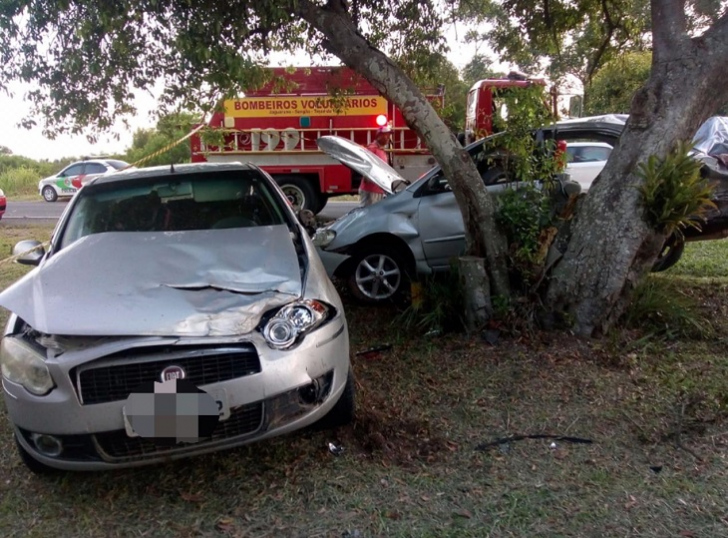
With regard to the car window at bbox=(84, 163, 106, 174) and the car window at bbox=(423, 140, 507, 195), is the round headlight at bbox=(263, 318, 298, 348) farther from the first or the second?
the car window at bbox=(84, 163, 106, 174)

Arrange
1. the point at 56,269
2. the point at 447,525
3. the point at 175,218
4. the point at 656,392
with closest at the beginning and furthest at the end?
the point at 447,525, the point at 56,269, the point at 656,392, the point at 175,218

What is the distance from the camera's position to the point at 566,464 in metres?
3.29

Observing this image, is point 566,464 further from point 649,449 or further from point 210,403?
point 210,403

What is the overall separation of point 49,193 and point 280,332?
69.3 ft

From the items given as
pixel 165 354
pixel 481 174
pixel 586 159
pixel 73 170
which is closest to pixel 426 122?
pixel 481 174

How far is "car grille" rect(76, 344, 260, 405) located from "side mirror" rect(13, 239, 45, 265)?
1.86m

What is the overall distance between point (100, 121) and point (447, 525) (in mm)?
4561

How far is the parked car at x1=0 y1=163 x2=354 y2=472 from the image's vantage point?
9.37 feet

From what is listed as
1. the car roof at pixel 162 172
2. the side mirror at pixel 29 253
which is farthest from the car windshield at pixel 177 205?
the side mirror at pixel 29 253

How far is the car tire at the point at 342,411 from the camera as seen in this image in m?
3.55

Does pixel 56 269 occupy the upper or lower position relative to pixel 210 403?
upper

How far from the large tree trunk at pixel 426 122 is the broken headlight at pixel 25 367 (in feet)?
10.0

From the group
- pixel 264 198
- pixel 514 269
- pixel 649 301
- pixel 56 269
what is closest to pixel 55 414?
pixel 56 269

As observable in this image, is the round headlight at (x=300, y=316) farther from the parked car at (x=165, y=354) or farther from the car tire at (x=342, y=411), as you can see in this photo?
the car tire at (x=342, y=411)
